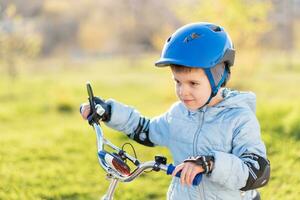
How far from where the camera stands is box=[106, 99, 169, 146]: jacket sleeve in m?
3.40

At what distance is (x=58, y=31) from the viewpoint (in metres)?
36.2

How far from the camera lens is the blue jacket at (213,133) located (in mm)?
2924

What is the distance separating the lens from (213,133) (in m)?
3.03

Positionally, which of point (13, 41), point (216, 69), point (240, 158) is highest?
point (13, 41)

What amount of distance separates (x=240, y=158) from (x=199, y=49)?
1.97 ft

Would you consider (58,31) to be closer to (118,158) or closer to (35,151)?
(35,151)

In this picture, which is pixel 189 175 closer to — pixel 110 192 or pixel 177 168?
pixel 177 168

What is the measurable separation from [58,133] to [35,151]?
1.16 m

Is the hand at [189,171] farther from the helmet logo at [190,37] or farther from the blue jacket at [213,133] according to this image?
the helmet logo at [190,37]

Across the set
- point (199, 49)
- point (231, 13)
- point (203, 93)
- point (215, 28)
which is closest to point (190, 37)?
point (199, 49)

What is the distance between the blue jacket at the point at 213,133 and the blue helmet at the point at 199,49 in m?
0.16

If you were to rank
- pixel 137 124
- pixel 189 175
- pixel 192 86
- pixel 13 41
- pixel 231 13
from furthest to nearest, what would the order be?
pixel 13 41 → pixel 231 13 → pixel 137 124 → pixel 192 86 → pixel 189 175

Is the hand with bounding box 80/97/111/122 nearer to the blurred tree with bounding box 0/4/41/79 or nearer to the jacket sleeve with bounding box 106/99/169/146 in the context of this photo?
the jacket sleeve with bounding box 106/99/169/146

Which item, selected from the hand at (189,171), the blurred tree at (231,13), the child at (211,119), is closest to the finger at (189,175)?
the hand at (189,171)
